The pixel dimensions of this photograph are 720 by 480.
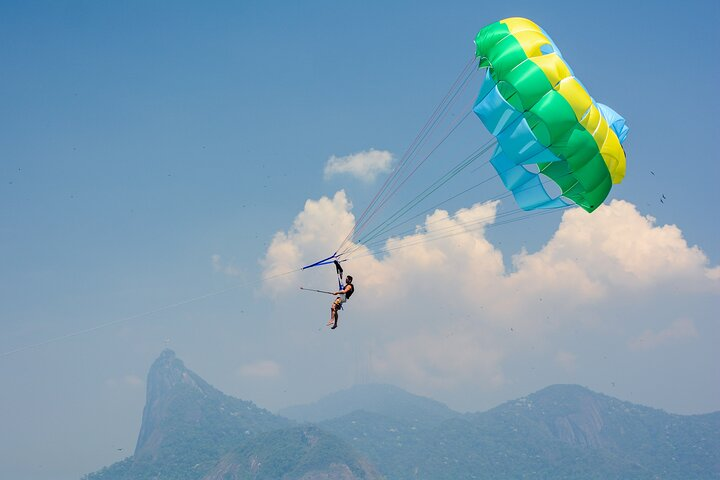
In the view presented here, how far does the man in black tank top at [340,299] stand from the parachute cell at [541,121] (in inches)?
284

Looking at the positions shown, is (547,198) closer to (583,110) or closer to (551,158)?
(551,158)

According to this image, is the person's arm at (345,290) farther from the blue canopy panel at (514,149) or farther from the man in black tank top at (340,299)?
the blue canopy panel at (514,149)

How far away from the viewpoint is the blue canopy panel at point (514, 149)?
24438 millimetres

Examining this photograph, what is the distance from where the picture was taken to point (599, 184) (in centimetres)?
2462

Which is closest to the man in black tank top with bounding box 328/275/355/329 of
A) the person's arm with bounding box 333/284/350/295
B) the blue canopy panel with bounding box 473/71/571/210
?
the person's arm with bounding box 333/284/350/295

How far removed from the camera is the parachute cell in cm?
2364

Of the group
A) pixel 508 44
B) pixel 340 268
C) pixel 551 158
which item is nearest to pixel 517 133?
pixel 551 158

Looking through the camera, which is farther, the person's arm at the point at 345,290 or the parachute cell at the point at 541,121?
the person's arm at the point at 345,290

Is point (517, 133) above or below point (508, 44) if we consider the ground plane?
below

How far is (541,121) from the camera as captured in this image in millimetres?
23781

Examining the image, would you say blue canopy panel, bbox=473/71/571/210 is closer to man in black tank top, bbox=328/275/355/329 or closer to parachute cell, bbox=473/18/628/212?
parachute cell, bbox=473/18/628/212

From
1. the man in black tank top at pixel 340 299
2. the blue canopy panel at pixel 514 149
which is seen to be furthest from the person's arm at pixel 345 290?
the blue canopy panel at pixel 514 149

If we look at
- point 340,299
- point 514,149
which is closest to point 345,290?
point 340,299

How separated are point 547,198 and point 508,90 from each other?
423 cm
